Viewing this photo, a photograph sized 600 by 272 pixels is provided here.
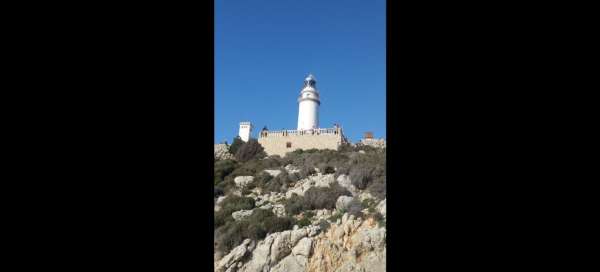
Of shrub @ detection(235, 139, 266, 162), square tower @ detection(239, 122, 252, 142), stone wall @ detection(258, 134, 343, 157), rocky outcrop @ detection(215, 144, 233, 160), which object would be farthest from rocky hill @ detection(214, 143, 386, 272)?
square tower @ detection(239, 122, 252, 142)

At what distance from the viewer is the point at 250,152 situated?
26.7 metres

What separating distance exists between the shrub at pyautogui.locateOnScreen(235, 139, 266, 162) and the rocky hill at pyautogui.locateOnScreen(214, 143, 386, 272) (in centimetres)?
431

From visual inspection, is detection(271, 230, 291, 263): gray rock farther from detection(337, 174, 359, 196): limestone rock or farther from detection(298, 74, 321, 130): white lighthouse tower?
detection(298, 74, 321, 130): white lighthouse tower

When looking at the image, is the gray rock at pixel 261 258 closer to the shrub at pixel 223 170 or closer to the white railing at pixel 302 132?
the shrub at pixel 223 170

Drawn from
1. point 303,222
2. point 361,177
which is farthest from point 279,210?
point 361,177

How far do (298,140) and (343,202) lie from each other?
12800 millimetres

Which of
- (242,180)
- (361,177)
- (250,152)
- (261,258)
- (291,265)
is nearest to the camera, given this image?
(291,265)

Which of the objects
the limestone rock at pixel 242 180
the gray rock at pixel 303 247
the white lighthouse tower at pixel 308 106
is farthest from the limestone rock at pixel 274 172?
the white lighthouse tower at pixel 308 106

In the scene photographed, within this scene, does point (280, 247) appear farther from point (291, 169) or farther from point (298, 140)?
point (298, 140)

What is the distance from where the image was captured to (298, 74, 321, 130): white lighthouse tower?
33031 millimetres

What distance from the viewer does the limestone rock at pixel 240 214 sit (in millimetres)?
14386
